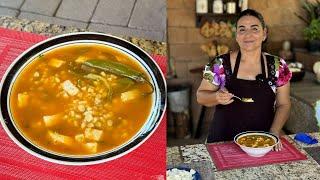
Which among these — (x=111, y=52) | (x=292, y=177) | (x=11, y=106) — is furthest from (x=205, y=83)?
(x=11, y=106)

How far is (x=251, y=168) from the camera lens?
1525 millimetres

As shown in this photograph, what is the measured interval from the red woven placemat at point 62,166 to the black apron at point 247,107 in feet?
4.39

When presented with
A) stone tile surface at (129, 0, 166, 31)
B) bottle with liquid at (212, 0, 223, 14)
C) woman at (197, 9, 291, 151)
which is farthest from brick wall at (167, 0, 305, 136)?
stone tile surface at (129, 0, 166, 31)

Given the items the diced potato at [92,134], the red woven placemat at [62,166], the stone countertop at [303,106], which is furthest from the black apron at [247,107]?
the diced potato at [92,134]

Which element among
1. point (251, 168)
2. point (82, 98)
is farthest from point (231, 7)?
point (82, 98)

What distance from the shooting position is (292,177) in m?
1.43

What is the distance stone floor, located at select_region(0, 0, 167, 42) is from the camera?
86cm

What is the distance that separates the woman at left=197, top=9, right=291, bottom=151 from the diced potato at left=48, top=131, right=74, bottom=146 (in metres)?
1.35

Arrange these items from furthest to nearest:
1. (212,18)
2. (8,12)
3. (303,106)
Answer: (212,18) < (303,106) < (8,12)

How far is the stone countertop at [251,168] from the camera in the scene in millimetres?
1457

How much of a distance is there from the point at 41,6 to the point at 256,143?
121cm

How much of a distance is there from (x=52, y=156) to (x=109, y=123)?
0.16 metres

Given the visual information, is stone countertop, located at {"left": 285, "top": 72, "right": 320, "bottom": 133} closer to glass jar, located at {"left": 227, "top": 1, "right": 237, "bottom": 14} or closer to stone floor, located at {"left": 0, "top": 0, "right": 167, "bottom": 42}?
glass jar, located at {"left": 227, "top": 1, "right": 237, "bottom": 14}

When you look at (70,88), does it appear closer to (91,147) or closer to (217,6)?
(91,147)
